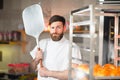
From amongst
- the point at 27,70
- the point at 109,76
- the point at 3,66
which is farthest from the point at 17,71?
the point at 109,76

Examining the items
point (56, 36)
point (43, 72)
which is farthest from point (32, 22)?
point (43, 72)

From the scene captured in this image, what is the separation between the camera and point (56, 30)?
3.23 m

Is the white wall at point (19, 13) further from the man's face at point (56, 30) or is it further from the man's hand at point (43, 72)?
the man's hand at point (43, 72)

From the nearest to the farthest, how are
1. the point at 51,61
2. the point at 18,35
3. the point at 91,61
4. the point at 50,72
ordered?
the point at 91,61, the point at 50,72, the point at 51,61, the point at 18,35

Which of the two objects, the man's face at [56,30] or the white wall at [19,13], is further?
the white wall at [19,13]

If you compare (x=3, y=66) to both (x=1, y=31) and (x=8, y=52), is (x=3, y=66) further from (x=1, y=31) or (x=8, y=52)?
(x=1, y=31)

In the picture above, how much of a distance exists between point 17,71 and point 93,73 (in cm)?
277

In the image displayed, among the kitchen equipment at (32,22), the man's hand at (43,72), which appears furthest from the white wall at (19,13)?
the man's hand at (43,72)

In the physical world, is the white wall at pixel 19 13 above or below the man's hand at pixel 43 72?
above

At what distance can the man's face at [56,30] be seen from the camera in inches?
125

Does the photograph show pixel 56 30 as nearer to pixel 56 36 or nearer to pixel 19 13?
pixel 56 36

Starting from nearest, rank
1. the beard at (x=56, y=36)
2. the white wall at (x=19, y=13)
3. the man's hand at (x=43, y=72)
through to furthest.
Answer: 1. the man's hand at (x=43, y=72)
2. the beard at (x=56, y=36)
3. the white wall at (x=19, y=13)

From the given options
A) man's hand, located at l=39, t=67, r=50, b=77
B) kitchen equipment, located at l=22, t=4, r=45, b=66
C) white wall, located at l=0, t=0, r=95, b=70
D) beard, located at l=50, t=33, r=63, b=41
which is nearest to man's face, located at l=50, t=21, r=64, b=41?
beard, located at l=50, t=33, r=63, b=41

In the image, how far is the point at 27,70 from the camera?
14.0 feet
